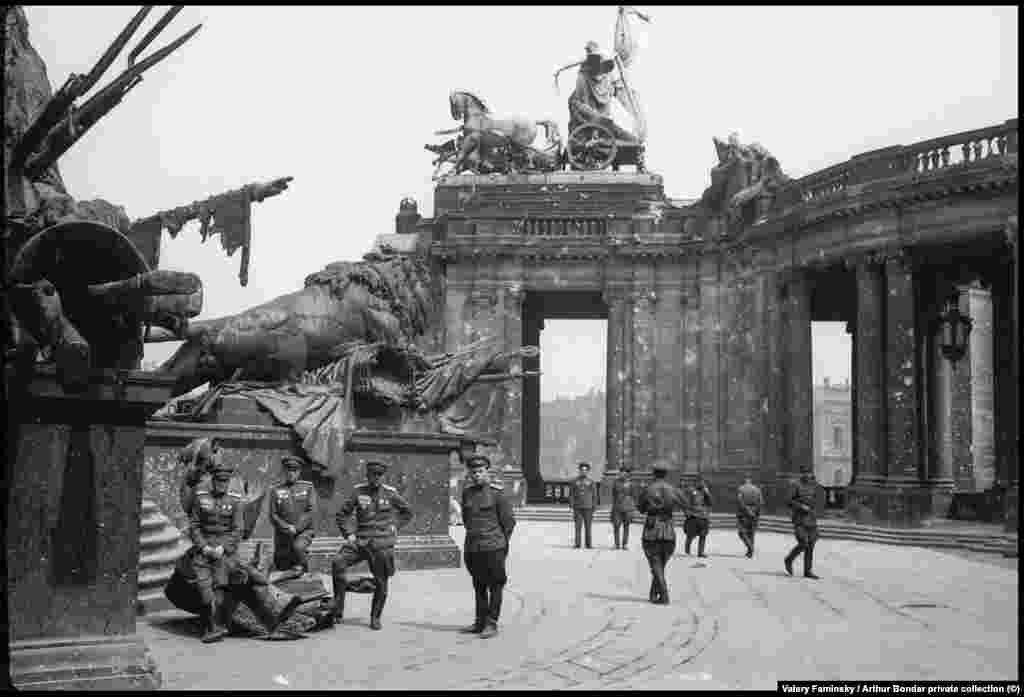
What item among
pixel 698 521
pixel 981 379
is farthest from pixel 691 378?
pixel 981 379

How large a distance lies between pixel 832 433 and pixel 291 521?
75.9m

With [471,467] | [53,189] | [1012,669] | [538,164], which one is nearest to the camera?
[53,189]

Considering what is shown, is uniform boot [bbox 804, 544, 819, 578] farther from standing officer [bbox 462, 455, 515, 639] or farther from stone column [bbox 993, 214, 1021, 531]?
stone column [bbox 993, 214, 1021, 531]

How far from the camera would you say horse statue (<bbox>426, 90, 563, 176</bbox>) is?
34.9 meters

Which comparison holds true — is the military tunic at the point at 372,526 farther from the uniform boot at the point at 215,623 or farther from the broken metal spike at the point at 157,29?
the broken metal spike at the point at 157,29

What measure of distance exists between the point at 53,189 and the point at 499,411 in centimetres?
2214

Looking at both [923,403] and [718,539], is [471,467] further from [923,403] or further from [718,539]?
[923,403]

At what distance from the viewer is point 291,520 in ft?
32.3

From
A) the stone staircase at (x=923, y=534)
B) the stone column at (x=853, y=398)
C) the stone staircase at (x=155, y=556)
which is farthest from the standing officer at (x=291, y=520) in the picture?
the stone column at (x=853, y=398)

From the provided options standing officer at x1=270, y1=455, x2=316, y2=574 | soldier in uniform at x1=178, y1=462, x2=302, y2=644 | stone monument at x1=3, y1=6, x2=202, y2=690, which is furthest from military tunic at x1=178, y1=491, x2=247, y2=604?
stone monument at x1=3, y1=6, x2=202, y2=690

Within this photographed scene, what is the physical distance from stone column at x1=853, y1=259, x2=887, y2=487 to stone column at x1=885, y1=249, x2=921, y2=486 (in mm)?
264

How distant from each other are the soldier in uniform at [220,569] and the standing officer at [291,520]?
1.24 meters

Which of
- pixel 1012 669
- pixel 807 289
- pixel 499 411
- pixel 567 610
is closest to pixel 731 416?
Answer: pixel 807 289

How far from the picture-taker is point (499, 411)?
29.2 meters
